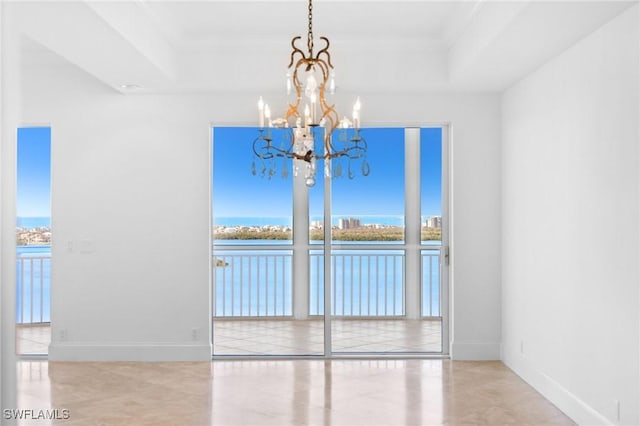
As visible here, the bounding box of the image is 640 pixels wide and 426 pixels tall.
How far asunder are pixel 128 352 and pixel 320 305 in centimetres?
188

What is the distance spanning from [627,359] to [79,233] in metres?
4.69

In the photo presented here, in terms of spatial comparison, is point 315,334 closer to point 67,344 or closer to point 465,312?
point 465,312

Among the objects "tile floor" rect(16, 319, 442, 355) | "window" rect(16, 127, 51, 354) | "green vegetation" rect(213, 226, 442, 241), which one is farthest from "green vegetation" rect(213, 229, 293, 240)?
"window" rect(16, 127, 51, 354)

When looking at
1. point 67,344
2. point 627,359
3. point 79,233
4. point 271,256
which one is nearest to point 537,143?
point 627,359

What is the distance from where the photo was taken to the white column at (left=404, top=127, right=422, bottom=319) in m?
5.72

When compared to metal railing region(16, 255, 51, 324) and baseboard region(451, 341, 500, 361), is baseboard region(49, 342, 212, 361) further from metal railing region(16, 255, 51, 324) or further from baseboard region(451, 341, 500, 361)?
baseboard region(451, 341, 500, 361)

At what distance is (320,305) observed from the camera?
5.79 metres

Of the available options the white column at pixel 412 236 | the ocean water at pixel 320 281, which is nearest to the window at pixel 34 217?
the ocean water at pixel 320 281

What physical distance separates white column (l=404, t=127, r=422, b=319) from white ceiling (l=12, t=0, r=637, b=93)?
2.55ft

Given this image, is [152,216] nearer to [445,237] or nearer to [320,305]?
[320,305]

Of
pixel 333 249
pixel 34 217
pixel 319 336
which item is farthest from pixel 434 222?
pixel 34 217

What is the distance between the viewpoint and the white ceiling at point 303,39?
347cm

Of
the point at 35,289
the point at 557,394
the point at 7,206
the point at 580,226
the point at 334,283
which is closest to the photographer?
the point at 7,206

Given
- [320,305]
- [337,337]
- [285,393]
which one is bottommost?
[285,393]
